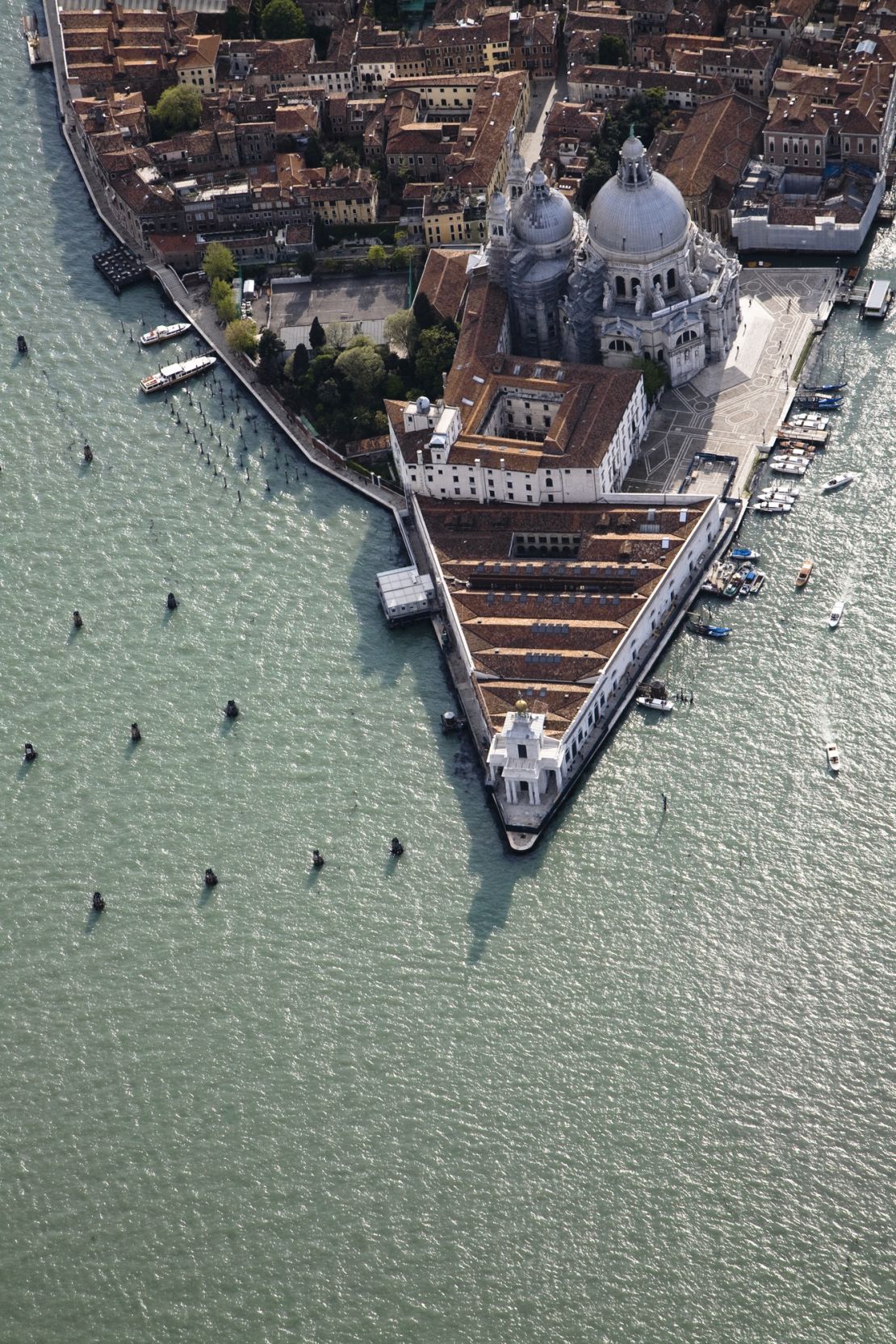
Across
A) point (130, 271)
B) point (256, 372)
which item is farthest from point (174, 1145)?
point (130, 271)

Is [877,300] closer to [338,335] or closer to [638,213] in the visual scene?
[638,213]

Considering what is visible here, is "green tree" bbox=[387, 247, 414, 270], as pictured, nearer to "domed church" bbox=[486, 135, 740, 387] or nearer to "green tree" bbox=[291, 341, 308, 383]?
"domed church" bbox=[486, 135, 740, 387]

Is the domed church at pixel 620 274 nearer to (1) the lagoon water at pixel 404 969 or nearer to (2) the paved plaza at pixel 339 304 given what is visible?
(2) the paved plaza at pixel 339 304

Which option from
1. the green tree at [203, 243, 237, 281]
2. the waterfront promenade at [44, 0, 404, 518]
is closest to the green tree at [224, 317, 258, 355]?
the waterfront promenade at [44, 0, 404, 518]

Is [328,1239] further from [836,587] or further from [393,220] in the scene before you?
[393,220]

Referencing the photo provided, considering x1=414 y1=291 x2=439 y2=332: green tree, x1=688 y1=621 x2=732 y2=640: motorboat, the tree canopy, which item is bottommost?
x1=688 y1=621 x2=732 y2=640: motorboat
